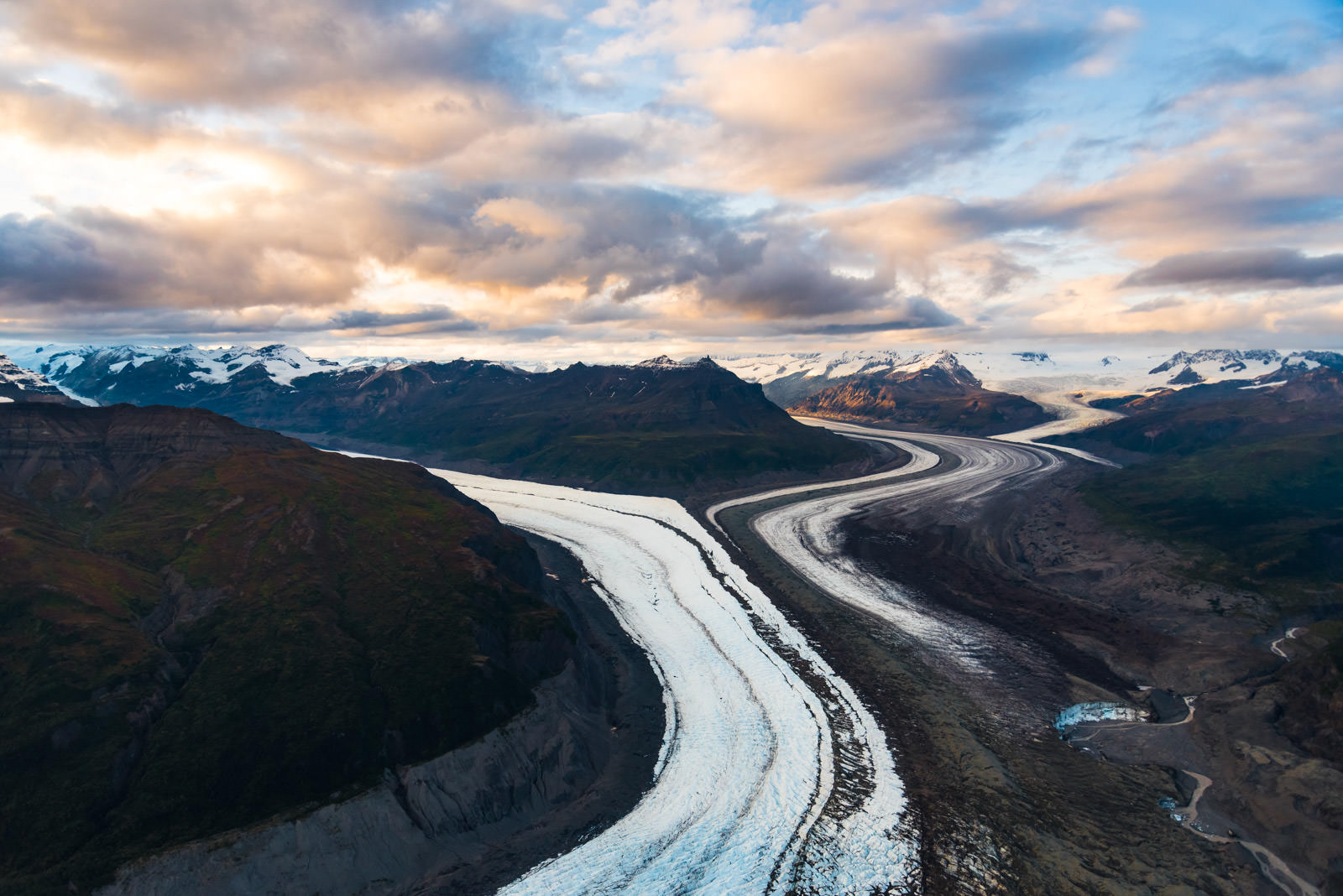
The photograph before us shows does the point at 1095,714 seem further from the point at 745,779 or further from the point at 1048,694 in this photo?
the point at 745,779

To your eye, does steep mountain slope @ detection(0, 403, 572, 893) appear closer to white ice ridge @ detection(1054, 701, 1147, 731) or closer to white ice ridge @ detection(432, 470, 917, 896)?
white ice ridge @ detection(432, 470, 917, 896)

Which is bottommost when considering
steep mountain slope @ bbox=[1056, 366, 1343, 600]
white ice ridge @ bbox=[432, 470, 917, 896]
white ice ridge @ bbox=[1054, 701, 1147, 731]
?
white ice ridge @ bbox=[1054, 701, 1147, 731]

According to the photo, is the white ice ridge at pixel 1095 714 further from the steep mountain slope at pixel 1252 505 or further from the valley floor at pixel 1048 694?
the steep mountain slope at pixel 1252 505

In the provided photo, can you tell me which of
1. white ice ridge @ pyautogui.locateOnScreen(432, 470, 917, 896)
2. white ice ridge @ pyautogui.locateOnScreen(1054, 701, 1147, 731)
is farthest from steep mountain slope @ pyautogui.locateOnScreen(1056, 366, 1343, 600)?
white ice ridge @ pyautogui.locateOnScreen(432, 470, 917, 896)

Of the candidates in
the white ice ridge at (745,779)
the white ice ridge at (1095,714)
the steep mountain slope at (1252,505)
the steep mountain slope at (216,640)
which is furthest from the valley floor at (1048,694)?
the steep mountain slope at (216,640)

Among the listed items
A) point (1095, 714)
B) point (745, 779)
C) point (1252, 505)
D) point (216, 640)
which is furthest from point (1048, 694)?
point (1252, 505)

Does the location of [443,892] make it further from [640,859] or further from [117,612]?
[117,612]
